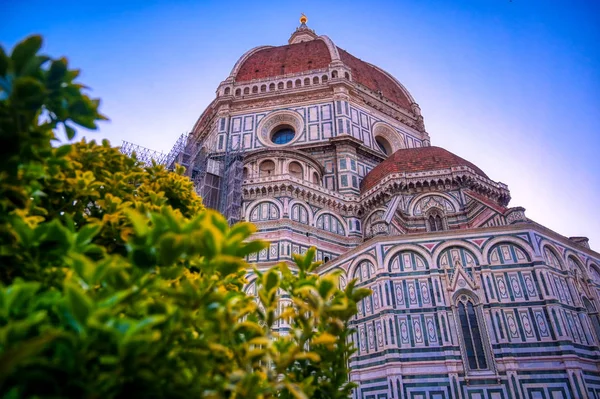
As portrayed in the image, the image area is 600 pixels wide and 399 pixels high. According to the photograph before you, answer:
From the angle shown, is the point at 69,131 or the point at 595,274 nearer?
the point at 69,131

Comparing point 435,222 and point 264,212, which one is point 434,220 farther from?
point 264,212

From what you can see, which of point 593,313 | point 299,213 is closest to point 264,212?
point 299,213

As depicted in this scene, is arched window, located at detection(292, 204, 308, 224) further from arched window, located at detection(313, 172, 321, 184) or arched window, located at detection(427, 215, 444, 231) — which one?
arched window, located at detection(427, 215, 444, 231)

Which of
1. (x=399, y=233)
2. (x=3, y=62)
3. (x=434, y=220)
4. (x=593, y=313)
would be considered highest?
(x=434, y=220)

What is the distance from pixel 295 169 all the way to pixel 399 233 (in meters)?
6.79

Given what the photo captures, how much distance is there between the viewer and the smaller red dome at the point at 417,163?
61.0 ft

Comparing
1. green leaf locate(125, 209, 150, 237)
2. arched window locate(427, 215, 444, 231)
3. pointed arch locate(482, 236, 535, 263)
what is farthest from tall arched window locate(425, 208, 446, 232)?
green leaf locate(125, 209, 150, 237)

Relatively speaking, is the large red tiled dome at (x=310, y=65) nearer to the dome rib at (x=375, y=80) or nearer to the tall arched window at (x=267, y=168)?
the dome rib at (x=375, y=80)

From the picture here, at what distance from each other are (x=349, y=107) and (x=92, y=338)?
2398 centimetres

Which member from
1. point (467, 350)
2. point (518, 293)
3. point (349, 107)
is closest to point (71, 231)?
point (467, 350)

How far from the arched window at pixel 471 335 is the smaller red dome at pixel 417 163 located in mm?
7655

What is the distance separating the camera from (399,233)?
53.3 feet

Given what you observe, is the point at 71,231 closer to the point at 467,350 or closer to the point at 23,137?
the point at 23,137

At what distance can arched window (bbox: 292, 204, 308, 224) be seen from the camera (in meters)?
18.1
